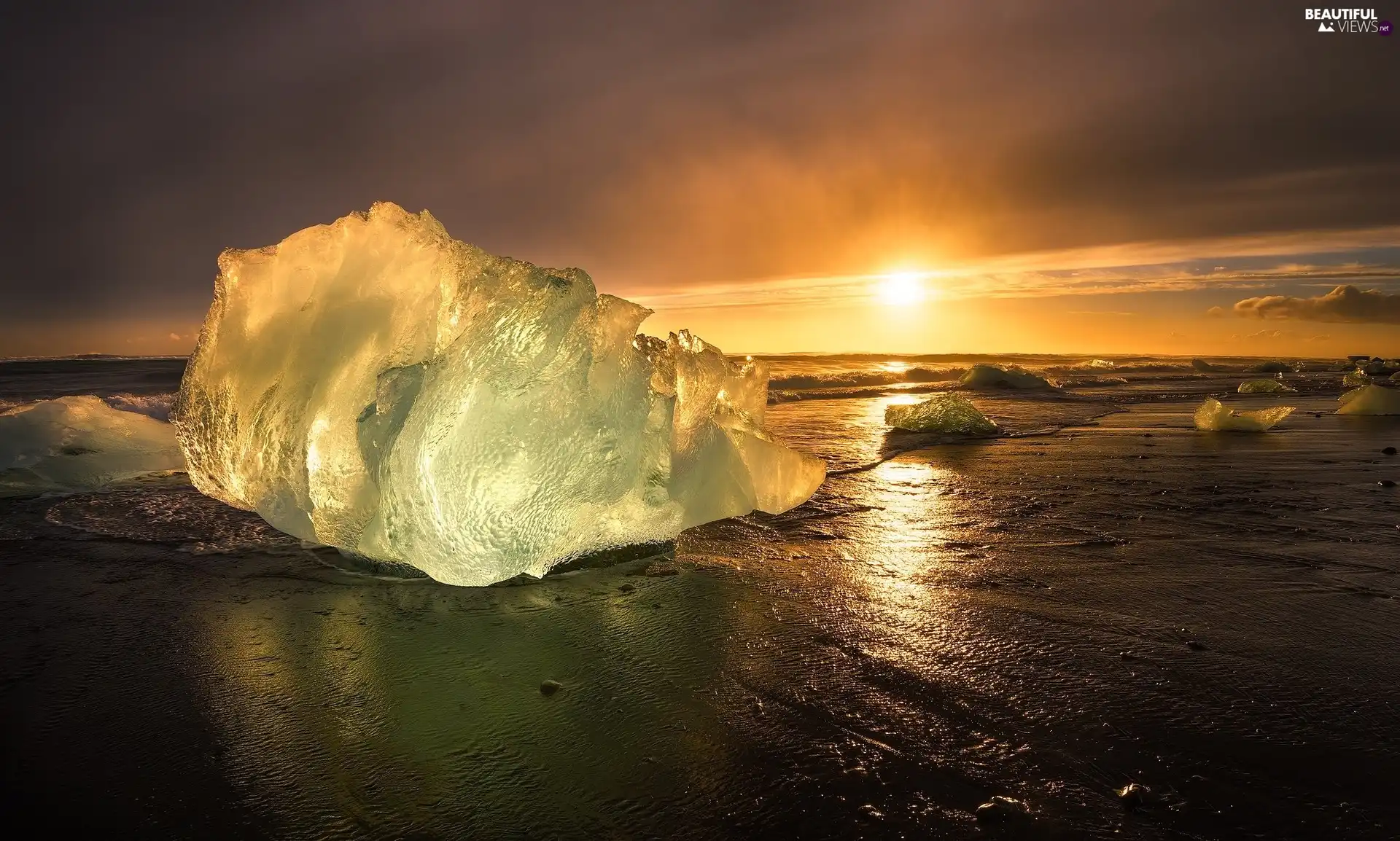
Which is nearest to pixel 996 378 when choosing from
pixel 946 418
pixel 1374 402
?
pixel 1374 402

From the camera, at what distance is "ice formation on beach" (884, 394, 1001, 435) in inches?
332

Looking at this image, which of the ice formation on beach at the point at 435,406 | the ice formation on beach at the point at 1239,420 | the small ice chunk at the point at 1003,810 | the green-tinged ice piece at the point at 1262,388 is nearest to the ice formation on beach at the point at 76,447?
the ice formation on beach at the point at 435,406

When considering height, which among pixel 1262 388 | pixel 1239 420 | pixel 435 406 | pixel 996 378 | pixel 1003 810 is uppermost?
pixel 435 406

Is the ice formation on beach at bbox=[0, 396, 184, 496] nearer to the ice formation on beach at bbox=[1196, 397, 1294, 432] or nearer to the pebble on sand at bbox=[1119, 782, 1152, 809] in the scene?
the pebble on sand at bbox=[1119, 782, 1152, 809]

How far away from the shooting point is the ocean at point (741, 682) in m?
1.63

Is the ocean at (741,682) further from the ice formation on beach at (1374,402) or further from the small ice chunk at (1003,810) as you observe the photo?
the ice formation on beach at (1374,402)

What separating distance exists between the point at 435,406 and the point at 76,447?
5.02m

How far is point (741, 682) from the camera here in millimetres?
2217

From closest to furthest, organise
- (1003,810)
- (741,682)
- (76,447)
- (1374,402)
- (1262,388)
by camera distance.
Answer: (1003,810) < (741,682) < (76,447) < (1374,402) < (1262,388)

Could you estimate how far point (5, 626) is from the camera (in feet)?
8.95

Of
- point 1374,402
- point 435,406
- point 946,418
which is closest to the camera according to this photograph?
point 435,406

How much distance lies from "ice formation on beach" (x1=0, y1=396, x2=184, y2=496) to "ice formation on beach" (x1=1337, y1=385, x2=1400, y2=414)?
557 inches

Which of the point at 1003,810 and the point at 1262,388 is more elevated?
the point at 1262,388

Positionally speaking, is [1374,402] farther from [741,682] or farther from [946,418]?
[741,682]
